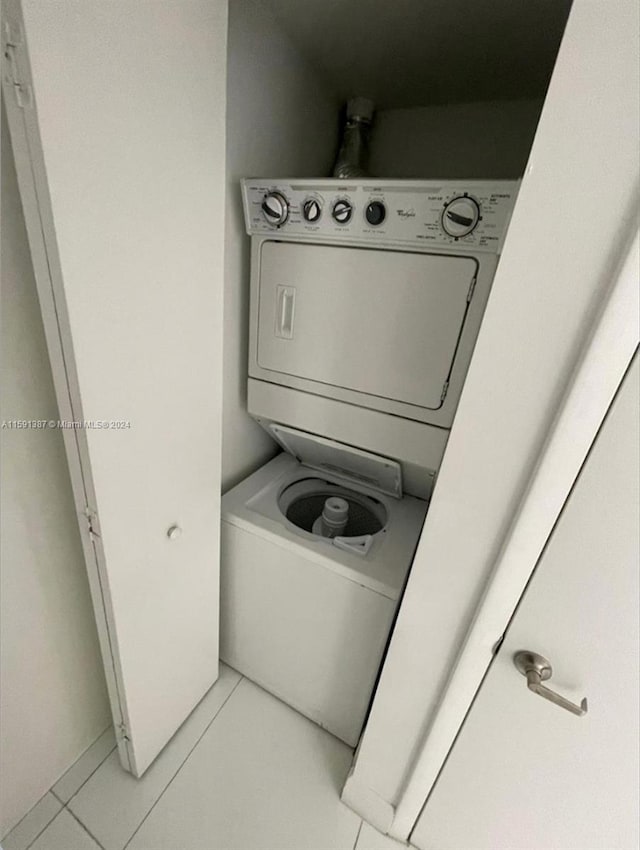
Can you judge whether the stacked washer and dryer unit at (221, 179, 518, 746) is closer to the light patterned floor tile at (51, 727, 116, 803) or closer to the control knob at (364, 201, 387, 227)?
the control knob at (364, 201, 387, 227)

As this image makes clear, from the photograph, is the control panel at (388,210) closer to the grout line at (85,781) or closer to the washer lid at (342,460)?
the washer lid at (342,460)

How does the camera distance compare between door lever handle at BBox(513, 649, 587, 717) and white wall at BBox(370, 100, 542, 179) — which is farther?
white wall at BBox(370, 100, 542, 179)

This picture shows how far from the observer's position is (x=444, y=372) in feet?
3.50

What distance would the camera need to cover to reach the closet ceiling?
1.02m

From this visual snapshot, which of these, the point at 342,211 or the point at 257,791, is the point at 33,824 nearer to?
the point at 257,791

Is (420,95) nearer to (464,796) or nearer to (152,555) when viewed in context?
(152,555)

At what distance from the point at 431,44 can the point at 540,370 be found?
1.21 metres

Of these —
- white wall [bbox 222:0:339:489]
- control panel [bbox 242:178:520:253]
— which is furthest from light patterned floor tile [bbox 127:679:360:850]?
control panel [bbox 242:178:520:253]

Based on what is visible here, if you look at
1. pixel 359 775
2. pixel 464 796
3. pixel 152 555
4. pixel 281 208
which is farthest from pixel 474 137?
pixel 359 775

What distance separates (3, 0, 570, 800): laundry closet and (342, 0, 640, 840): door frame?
1.05ft

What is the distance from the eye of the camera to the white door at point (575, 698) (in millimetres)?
643

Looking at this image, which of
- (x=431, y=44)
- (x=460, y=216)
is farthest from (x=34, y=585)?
(x=431, y=44)

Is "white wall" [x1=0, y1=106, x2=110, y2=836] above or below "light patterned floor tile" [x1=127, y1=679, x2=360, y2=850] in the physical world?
above

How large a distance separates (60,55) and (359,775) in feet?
6.29
